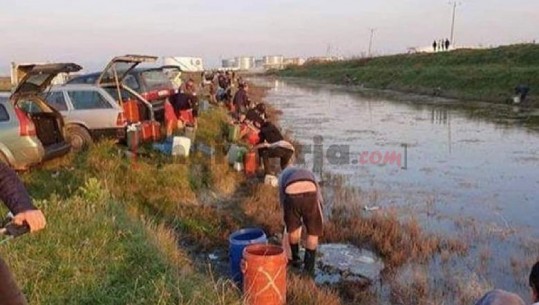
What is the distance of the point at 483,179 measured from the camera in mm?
12461

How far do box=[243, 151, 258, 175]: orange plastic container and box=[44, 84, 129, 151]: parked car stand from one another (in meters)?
2.63

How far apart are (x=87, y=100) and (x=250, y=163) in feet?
12.3

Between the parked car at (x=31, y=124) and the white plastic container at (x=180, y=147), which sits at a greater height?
the parked car at (x=31, y=124)

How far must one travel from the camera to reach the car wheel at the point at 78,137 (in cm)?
1241

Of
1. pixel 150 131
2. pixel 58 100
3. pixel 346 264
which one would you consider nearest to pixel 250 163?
pixel 150 131

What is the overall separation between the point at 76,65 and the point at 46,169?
72.7 inches

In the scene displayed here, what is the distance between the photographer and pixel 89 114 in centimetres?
1259

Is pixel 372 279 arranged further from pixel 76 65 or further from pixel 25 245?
pixel 76 65

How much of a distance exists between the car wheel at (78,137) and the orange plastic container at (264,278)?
777cm

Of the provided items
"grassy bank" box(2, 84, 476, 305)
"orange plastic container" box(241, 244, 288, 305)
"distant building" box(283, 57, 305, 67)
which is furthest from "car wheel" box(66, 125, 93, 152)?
"distant building" box(283, 57, 305, 67)

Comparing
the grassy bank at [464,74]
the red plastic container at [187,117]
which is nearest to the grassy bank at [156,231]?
the red plastic container at [187,117]

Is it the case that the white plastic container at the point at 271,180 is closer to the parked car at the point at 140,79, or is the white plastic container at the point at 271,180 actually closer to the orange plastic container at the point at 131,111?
the orange plastic container at the point at 131,111

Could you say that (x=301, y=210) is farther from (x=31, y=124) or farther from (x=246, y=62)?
(x=246, y=62)

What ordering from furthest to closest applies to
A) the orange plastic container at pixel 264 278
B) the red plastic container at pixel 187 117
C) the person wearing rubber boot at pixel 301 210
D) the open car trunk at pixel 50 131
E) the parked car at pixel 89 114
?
1. the red plastic container at pixel 187 117
2. the parked car at pixel 89 114
3. the open car trunk at pixel 50 131
4. the person wearing rubber boot at pixel 301 210
5. the orange plastic container at pixel 264 278
